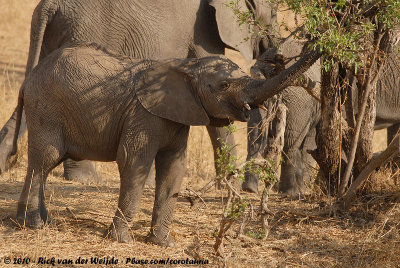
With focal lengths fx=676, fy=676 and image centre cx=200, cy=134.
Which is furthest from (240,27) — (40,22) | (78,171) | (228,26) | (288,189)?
(78,171)

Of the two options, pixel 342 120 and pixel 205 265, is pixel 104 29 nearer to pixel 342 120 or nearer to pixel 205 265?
pixel 342 120

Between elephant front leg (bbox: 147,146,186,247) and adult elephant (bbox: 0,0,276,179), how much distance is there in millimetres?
2145

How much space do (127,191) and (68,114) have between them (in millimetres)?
759

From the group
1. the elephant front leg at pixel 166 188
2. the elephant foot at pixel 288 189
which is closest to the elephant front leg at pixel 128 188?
the elephant front leg at pixel 166 188

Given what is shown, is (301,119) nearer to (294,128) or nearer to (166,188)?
(294,128)

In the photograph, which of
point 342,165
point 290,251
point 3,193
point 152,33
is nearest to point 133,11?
point 152,33

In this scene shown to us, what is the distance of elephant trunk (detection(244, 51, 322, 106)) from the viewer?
4637 mm

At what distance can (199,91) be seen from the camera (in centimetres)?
513

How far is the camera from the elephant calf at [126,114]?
5.09 meters

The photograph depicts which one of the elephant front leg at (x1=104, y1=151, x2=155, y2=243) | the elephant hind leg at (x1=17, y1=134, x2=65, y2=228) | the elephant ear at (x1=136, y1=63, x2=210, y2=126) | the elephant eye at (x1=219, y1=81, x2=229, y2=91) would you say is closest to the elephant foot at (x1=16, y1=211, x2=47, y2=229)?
the elephant hind leg at (x1=17, y1=134, x2=65, y2=228)

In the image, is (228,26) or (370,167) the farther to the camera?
(228,26)

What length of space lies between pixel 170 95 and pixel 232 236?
1.18 meters

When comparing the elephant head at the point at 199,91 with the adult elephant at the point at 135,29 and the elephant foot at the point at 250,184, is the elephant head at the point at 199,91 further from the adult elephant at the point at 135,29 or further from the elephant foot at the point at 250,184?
the elephant foot at the point at 250,184

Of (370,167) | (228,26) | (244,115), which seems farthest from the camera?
(228,26)
